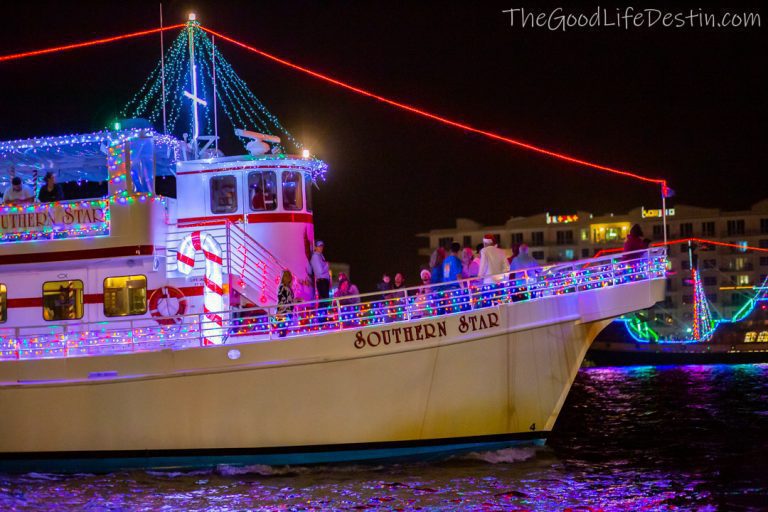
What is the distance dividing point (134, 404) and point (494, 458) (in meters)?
5.65

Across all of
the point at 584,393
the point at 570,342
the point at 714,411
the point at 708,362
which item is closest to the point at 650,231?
the point at 708,362

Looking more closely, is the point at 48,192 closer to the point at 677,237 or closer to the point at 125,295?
the point at 125,295

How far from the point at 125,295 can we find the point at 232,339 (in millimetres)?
2242

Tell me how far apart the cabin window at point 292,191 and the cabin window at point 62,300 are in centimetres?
385

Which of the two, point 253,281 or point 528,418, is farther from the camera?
point 253,281

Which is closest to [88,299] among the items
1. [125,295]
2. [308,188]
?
[125,295]

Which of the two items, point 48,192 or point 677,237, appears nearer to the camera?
point 48,192

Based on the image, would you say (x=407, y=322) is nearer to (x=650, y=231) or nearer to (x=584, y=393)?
(x=584, y=393)

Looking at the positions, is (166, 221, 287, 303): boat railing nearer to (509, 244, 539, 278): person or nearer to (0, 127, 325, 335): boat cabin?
(0, 127, 325, 335): boat cabin

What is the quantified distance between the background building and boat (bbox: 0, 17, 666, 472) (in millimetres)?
64136

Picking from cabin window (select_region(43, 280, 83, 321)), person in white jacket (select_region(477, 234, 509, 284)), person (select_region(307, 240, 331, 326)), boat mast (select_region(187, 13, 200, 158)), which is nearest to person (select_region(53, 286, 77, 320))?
cabin window (select_region(43, 280, 83, 321))

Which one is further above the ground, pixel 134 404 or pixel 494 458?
pixel 134 404

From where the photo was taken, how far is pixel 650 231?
83000 mm

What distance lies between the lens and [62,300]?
1494cm
